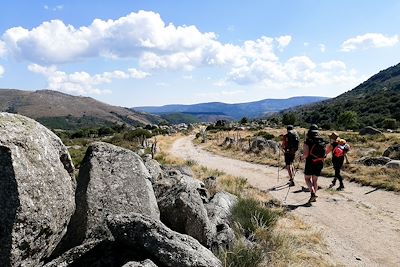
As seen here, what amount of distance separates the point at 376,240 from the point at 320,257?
2.24 m

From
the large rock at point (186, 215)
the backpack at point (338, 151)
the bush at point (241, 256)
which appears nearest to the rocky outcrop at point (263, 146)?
the backpack at point (338, 151)

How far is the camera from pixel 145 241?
5621 millimetres

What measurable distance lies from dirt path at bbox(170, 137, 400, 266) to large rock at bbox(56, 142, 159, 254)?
4.77 m

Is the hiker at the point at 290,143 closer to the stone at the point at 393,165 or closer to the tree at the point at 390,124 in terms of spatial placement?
the stone at the point at 393,165

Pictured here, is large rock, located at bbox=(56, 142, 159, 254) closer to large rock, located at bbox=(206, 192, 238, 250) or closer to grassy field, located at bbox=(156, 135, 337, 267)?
large rock, located at bbox=(206, 192, 238, 250)

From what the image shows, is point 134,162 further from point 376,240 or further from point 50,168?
point 376,240

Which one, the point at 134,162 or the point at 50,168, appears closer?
the point at 50,168

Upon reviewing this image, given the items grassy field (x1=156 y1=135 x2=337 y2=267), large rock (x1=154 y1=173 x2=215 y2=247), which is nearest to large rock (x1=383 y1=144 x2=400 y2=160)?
grassy field (x1=156 y1=135 x2=337 y2=267)

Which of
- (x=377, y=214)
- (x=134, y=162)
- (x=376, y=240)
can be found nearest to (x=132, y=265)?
(x=134, y=162)

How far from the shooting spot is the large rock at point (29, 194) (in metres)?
5.00

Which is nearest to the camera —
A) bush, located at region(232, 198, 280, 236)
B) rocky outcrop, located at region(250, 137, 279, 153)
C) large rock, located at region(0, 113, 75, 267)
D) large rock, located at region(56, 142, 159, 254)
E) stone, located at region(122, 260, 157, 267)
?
large rock, located at region(0, 113, 75, 267)

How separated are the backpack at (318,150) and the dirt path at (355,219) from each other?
1.59 metres

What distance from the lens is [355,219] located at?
41.9 feet

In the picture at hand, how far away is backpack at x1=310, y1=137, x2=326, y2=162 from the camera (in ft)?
46.2
